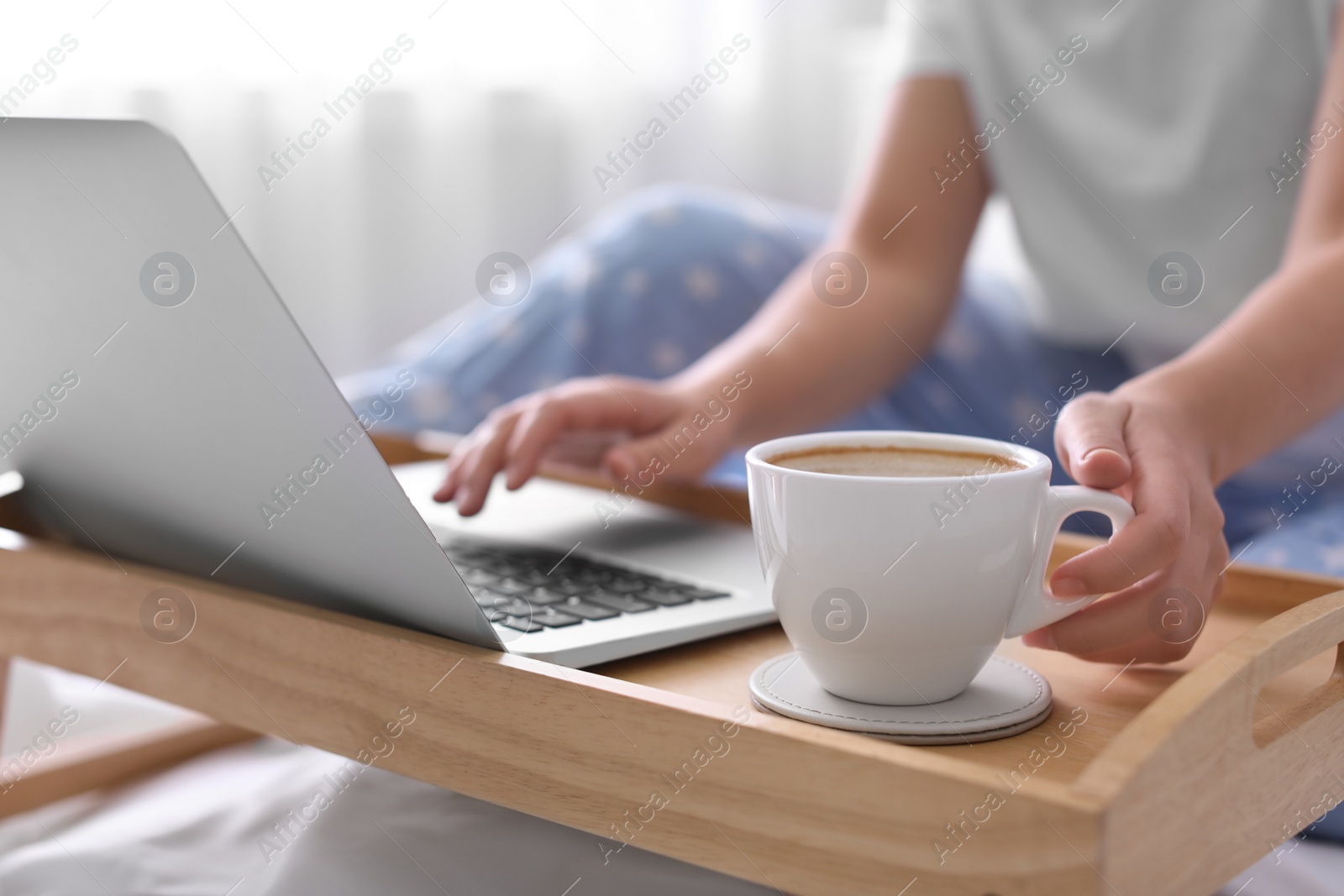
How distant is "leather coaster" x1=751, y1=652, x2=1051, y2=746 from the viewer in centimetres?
40

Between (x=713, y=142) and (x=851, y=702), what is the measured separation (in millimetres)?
1937

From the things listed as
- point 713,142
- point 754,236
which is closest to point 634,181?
point 713,142

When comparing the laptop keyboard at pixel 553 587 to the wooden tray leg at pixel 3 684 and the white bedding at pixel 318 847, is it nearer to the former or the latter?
the white bedding at pixel 318 847

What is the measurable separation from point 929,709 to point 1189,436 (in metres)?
0.20

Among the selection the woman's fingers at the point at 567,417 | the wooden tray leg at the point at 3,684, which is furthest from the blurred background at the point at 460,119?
the woman's fingers at the point at 567,417

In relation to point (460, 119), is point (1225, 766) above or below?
below

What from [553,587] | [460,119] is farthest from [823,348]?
[460,119]

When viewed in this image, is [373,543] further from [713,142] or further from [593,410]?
[713,142]

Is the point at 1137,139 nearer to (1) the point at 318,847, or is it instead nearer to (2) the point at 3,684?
(1) the point at 318,847

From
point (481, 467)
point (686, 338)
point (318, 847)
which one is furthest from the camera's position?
point (686, 338)

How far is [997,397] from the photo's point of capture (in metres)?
1.19

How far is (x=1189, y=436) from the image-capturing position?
20.6 inches

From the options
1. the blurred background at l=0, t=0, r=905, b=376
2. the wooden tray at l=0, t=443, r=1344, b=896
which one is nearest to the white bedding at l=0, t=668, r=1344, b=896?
the wooden tray at l=0, t=443, r=1344, b=896

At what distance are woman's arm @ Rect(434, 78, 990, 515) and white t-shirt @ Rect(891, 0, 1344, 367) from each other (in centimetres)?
3
